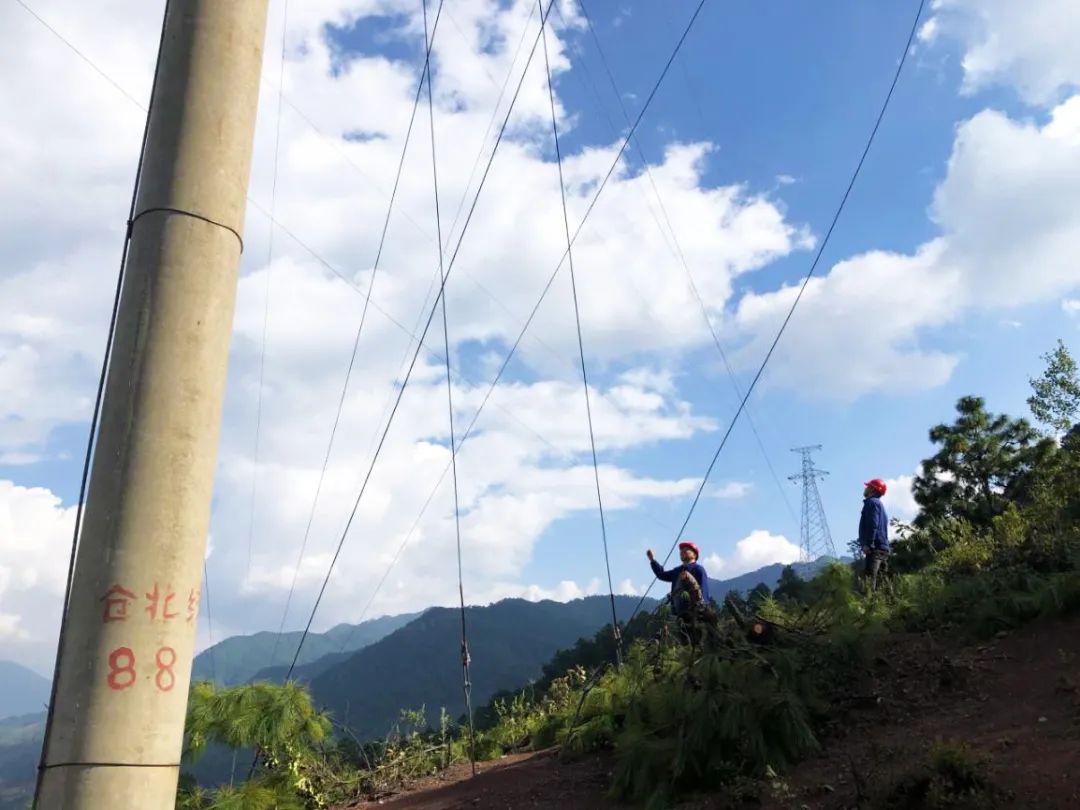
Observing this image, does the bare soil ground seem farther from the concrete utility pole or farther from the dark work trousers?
the concrete utility pole

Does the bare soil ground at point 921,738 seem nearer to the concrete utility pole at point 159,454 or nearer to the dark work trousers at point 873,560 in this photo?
the dark work trousers at point 873,560

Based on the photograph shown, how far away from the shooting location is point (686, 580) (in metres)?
9.46

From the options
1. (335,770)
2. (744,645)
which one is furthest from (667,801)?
(335,770)

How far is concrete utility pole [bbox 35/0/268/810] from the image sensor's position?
2.84 metres

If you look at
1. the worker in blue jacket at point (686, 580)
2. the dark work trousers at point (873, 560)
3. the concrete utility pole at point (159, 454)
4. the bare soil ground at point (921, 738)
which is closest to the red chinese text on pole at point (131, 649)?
the concrete utility pole at point (159, 454)

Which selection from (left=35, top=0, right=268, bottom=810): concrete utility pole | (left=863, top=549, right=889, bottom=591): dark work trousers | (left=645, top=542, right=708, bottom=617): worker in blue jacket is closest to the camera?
(left=35, top=0, right=268, bottom=810): concrete utility pole

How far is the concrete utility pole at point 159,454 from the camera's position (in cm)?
284

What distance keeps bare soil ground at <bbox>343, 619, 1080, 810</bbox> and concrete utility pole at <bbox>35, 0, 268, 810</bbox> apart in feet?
15.1

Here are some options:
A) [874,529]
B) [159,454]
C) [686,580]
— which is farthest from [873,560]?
[159,454]

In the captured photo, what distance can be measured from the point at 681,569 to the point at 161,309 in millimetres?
7650

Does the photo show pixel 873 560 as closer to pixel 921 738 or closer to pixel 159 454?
pixel 921 738

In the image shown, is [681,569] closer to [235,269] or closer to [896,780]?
[896,780]

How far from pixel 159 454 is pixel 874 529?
10.0 metres

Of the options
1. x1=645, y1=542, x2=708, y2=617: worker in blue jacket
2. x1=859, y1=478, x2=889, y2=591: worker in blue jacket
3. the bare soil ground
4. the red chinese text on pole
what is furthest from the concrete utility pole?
x1=859, y1=478, x2=889, y2=591: worker in blue jacket
